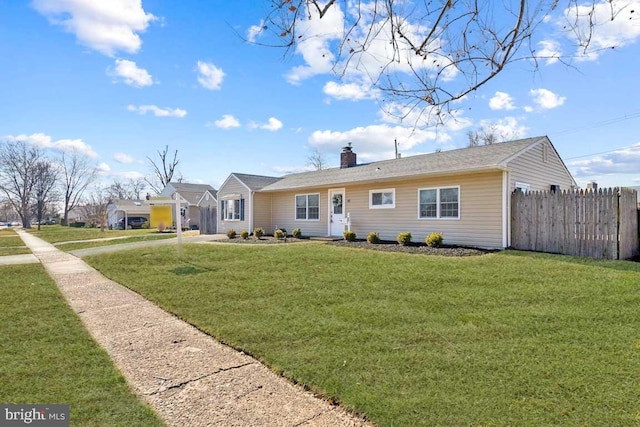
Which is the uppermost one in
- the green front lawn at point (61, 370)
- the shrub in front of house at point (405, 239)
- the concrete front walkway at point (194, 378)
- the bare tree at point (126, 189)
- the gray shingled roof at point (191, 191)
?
the bare tree at point (126, 189)

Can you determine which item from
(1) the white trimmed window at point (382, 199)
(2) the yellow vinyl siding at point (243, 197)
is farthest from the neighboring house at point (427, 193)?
(2) the yellow vinyl siding at point (243, 197)

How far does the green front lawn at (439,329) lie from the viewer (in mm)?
2998

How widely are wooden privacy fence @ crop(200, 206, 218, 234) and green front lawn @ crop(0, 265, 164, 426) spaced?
17.6 metres

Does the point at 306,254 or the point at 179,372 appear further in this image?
the point at 306,254

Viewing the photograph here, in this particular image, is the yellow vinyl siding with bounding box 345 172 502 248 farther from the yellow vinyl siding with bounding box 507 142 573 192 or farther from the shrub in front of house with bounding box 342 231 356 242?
the shrub in front of house with bounding box 342 231 356 242

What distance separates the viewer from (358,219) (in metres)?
15.6

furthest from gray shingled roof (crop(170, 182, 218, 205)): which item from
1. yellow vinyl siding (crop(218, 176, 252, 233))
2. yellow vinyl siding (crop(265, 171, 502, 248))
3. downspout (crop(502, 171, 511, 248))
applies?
downspout (crop(502, 171, 511, 248))

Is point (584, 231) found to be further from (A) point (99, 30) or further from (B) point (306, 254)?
(A) point (99, 30)

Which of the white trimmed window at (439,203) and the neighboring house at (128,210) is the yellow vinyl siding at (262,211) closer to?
the white trimmed window at (439,203)

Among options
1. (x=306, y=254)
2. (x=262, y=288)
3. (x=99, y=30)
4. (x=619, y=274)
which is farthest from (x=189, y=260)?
(x=619, y=274)

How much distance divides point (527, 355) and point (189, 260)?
9069 mm

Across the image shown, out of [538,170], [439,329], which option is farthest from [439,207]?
[439,329]

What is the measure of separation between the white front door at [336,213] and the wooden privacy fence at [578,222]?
23.6ft

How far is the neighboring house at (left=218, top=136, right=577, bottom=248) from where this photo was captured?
11438mm
